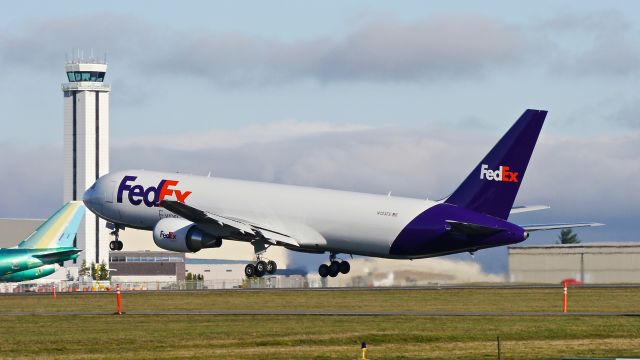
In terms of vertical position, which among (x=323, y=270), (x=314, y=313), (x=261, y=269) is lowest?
(x=314, y=313)

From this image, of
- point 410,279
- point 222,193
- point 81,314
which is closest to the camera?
point 81,314

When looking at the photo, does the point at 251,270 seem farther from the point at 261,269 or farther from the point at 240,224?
the point at 240,224

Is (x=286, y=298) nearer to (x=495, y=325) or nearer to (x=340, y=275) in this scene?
(x=340, y=275)

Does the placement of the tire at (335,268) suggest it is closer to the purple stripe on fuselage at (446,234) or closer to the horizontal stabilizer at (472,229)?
the purple stripe on fuselage at (446,234)

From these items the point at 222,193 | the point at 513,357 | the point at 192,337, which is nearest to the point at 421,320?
the point at 192,337

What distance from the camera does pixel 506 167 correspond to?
236 ft

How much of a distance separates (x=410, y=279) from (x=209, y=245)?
14555 millimetres

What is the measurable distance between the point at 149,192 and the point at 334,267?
1311 cm

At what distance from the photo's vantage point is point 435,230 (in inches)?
2874

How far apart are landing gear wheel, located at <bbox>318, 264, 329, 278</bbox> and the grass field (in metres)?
7.40

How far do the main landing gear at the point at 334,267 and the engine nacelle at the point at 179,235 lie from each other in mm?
7844

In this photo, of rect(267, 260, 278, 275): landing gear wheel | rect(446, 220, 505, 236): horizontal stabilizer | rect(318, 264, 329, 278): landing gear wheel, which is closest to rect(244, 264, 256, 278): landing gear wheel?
rect(267, 260, 278, 275): landing gear wheel

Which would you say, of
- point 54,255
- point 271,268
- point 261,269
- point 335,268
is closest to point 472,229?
point 335,268

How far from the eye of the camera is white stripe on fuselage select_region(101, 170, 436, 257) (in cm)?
7512
